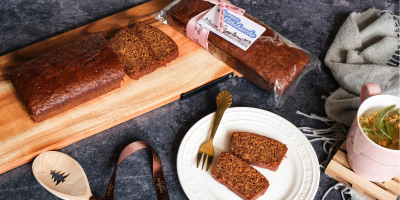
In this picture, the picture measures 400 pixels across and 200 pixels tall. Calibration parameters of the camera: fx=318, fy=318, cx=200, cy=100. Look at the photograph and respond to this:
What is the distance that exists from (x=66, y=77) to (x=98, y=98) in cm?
22

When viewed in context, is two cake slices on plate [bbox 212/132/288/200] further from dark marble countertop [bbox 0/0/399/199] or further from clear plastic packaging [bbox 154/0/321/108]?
clear plastic packaging [bbox 154/0/321/108]

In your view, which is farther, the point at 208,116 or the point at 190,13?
the point at 190,13

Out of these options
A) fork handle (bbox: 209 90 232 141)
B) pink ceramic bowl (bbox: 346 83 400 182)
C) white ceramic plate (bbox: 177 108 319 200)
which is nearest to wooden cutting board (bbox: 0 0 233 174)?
fork handle (bbox: 209 90 232 141)

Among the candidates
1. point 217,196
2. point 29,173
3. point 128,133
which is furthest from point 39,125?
point 217,196

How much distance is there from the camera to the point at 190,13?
211cm

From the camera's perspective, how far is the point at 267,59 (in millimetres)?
1901

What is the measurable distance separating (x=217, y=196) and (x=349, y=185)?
2.29ft

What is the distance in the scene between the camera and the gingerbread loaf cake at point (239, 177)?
4.96 ft

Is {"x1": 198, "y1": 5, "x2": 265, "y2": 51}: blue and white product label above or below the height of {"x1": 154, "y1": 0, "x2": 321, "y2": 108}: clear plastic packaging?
above

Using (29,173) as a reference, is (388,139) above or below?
above

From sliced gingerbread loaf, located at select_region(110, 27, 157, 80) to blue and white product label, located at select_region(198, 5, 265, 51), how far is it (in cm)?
40

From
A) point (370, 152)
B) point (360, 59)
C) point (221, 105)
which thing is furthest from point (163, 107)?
point (360, 59)

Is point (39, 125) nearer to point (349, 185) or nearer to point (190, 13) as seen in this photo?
point (190, 13)

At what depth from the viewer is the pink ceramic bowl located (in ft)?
4.66
